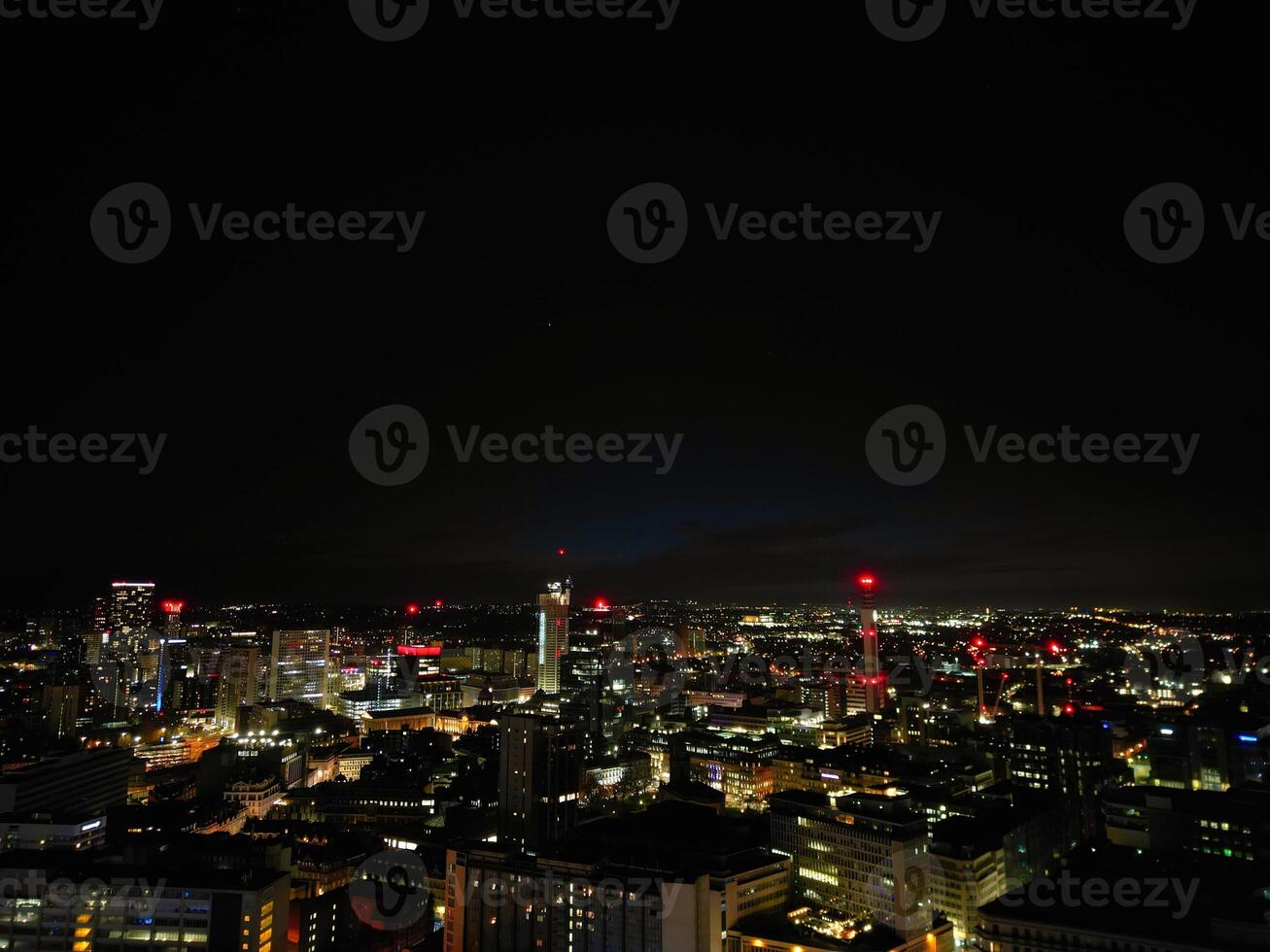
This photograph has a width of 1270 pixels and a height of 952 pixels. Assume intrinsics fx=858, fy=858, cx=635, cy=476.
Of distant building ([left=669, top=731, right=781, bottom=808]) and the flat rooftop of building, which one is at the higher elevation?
the flat rooftop of building

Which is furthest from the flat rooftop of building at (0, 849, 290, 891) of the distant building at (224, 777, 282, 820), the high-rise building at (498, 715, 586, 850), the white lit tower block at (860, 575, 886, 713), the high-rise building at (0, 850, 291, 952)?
the white lit tower block at (860, 575, 886, 713)

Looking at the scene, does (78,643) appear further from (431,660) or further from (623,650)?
(623,650)

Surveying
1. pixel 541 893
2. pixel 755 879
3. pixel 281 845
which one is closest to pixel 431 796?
pixel 281 845

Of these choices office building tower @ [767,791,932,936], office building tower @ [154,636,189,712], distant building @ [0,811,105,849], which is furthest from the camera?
office building tower @ [154,636,189,712]

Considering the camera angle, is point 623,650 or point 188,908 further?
point 623,650

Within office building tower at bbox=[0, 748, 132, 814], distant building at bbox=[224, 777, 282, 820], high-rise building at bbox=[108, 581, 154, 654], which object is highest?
A: high-rise building at bbox=[108, 581, 154, 654]

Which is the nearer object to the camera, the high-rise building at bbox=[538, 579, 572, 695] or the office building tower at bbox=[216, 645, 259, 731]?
the office building tower at bbox=[216, 645, 259, 731]

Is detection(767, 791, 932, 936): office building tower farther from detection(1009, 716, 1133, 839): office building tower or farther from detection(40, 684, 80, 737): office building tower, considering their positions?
detection(40, 684, 80, 737): office building tower
